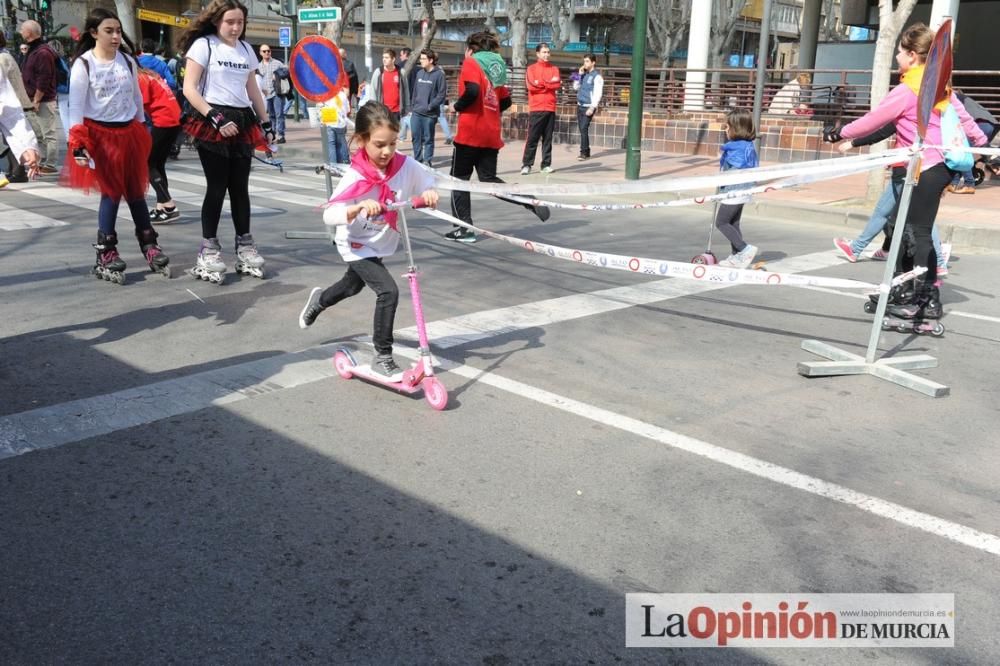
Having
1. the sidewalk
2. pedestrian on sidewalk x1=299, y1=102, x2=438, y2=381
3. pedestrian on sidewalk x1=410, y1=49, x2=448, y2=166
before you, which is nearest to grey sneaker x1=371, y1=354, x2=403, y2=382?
pedestrian on sidewalk x1=299, y1=102, x2=438, y2=381

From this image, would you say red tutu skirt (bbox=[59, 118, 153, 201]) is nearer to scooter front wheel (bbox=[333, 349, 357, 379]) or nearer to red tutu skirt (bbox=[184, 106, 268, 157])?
red tutu skirt (bbox=[184, 106, 268, 157])

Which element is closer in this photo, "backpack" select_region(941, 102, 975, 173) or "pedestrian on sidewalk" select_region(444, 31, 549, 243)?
"backpack" select_region(941, 102, 975, 173)

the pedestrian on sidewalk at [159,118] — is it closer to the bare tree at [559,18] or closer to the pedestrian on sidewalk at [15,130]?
the pedestrian on sidewalk at [15,130]

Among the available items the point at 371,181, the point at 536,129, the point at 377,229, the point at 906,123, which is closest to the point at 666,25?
the point at 536,129

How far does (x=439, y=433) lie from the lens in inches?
167

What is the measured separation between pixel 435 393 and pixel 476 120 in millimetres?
5042

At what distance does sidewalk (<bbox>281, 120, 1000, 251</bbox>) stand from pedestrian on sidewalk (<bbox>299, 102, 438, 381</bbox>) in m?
7.35

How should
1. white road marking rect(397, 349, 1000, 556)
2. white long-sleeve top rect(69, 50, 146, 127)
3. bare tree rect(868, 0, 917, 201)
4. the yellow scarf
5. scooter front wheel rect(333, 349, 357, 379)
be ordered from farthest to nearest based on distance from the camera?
1. bare tree rect(868, 0, 917, 201)
2. white long-sleeve top rect(69, 50, 146, 127)
3. the yellow scarf
4. scooter front wheel rect(333, 349, 357, 379)
5. white road marking rect(397, 349, 1000, 556)

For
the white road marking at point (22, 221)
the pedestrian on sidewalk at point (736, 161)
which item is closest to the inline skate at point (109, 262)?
the white road marking at point (22, 221)

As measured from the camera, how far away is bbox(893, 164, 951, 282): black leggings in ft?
19.5

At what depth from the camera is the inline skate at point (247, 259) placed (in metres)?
7.19

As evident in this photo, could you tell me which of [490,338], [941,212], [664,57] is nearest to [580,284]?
[490,338]

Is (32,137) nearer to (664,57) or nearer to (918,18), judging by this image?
(918,18)

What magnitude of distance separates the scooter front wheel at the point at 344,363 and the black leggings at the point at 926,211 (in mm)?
3774
